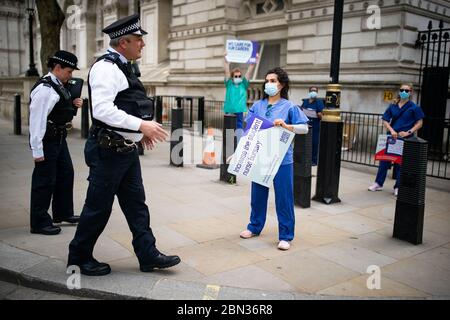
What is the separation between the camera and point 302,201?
21.6ft

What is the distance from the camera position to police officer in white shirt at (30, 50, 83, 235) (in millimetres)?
4891

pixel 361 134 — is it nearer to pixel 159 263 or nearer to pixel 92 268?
pixel 159 263

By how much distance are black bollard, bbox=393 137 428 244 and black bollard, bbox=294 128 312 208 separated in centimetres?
156

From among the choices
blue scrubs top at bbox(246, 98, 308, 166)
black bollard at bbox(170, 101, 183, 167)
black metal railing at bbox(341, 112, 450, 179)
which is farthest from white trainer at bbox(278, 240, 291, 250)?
black metal railing at bbox(341, 112, 450, 179)

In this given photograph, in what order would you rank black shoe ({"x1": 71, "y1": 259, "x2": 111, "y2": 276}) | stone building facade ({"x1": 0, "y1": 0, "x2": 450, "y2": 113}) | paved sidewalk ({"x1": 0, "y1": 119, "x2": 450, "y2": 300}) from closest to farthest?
1. paved sidewalk ({"x1": 0, "y1": 119, "x2": 450, "y2": 300})
2. black shoe ({"x1": 71, "y1": 259, "x2": 111, "y2": 276})
3. stone building facade ({"x1": 0, "y1": 0, "x2": 450, "y2": 113})

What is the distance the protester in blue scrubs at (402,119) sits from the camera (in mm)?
7645

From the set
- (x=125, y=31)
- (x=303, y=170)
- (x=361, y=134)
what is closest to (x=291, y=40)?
(x=361, y=134)

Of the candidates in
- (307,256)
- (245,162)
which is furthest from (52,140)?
(307,256)

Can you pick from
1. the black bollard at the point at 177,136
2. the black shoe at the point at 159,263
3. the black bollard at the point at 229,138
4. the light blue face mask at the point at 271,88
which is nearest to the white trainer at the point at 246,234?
the black shoe at the point at 159,263

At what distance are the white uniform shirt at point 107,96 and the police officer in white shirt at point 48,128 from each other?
1634 mm

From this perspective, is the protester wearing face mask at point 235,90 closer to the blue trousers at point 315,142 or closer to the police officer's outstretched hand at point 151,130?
the blue trousers at point 315,142

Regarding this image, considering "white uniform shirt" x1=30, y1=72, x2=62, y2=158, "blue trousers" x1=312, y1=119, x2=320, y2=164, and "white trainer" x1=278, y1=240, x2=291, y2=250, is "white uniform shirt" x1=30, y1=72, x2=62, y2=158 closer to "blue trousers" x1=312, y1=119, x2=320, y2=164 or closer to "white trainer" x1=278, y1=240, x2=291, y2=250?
"white trainer" x1=278, y1=240, x2=291, y2=250

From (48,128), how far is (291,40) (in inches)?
446

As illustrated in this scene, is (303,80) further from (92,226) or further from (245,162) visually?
(92,226)
